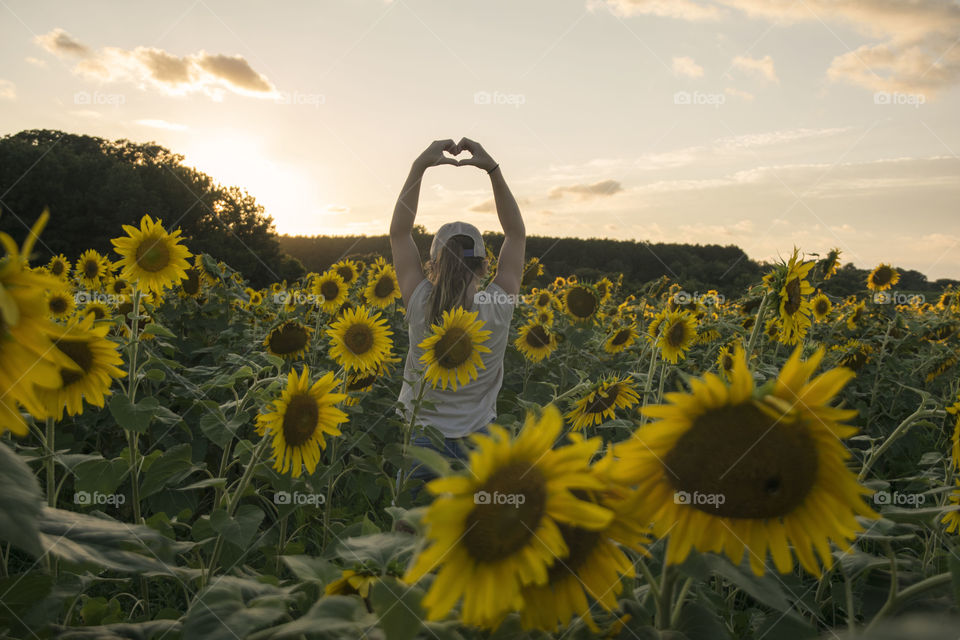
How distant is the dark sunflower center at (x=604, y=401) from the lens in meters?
3.72

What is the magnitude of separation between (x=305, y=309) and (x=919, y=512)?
269 inches

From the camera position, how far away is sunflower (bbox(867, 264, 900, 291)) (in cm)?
957

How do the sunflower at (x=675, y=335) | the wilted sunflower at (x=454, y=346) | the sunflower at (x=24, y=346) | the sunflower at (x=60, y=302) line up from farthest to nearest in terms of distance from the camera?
1. the sunflower at (x=60, y=302)
2. the sunflower at (x=675, y=335)
3. the wilted sunflower at (x=454, y=346)
4. the sunflower at (x=24, y=346)

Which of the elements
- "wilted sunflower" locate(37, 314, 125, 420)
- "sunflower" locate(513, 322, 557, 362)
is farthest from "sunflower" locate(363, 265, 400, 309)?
"wilted sunflower" locate(37, 314, 125, 420)

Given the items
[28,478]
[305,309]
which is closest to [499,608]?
[28,478]

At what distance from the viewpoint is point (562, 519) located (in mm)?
943

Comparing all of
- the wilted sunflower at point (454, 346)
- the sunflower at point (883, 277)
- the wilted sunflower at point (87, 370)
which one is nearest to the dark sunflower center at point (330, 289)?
the wilted sunflower at point (454, 346)

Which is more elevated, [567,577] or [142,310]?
[142,310]

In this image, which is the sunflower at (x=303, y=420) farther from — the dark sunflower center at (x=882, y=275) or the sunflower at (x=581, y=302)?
the dark sunflower center at (x=882, y=275)

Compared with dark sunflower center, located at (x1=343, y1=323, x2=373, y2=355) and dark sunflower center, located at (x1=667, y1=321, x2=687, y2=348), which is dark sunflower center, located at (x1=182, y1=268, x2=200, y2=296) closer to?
dark sunflower center, located at (x1=343, y1=323, x2=373, y2=355)

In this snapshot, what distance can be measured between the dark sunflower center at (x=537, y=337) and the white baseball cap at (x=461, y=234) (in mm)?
2019

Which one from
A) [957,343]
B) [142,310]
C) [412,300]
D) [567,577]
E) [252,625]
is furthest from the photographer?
[957,343]

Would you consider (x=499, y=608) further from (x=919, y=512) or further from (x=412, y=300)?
(x=412, y=300)

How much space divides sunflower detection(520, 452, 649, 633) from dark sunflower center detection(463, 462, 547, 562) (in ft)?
0.28
